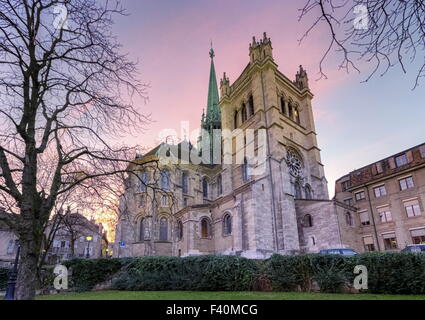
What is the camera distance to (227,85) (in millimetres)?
38531

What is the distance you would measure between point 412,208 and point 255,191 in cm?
1582

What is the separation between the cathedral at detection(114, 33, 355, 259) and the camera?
23.3m

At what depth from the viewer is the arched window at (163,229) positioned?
31984 millimetres

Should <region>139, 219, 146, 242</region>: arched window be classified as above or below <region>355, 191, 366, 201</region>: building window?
below

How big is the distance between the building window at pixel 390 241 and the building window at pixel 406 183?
16.3 ft

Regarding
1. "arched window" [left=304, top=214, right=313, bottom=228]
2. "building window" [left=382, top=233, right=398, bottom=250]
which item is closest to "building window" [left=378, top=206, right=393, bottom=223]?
"building window" [left=382, top=233, right=398, bottom=250]

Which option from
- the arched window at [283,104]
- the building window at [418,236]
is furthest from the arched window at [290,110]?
the building window at [418,236]

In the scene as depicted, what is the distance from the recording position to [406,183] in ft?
85.7

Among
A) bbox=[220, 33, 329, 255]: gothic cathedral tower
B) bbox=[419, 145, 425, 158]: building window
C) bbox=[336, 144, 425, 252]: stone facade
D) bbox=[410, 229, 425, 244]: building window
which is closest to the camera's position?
bbox=[220, 33, 329, 255]: gothic cathedral tower

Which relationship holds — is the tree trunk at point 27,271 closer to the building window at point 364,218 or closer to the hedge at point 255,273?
the hedge at point 255,273

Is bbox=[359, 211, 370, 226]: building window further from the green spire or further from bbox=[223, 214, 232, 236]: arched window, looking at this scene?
the green spire

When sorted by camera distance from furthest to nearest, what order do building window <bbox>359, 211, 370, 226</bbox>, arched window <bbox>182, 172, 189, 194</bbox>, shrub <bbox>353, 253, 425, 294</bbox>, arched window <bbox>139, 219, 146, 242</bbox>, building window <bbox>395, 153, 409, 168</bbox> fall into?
arched window <bbox>182, 172, 189, 194</bbox> → arched window <bbox>139, 219, 146, 242</bbox> → building window <bbox>359, 211, 370, 226</bbox> → building window <bbox>395, 153, 409, 168</bbox> → shrub <bbox>353, 253, 425, 294</bbox>

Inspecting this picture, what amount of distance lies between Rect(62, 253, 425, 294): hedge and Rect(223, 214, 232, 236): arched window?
486 inches
